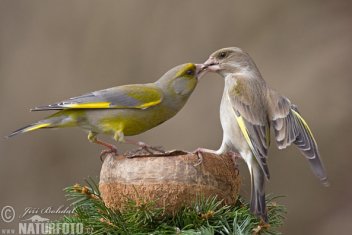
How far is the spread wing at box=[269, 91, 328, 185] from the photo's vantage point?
3.16 metres

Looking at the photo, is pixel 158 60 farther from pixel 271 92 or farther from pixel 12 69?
pixel 271 92

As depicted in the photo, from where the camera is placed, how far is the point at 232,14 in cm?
577

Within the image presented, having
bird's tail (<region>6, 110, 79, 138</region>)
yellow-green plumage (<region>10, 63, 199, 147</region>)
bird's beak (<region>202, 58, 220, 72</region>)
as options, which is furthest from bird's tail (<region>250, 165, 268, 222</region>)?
bird's tail (<region>6, 110, 79, 138</region>)

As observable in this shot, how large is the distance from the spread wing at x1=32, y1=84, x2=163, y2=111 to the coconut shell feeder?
70 centimetres

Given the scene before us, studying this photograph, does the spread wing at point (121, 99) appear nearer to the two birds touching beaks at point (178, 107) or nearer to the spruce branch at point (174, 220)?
the two birds touching beaks at point (178, 107)

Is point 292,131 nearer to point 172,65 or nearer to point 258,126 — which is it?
point 258,126

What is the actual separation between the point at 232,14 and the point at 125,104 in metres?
2.48

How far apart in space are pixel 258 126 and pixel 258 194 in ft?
1.51

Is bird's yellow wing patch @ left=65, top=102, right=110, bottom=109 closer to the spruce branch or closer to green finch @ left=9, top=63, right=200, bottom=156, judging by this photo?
green finch @ left=9, top=63, right=200, bottom=156

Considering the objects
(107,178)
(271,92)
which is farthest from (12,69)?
(107,178)

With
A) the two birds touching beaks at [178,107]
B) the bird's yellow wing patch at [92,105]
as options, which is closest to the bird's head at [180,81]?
the two birds touching beaks at [178,107]

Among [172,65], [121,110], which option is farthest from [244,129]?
[172,65]

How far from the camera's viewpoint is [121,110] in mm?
3510

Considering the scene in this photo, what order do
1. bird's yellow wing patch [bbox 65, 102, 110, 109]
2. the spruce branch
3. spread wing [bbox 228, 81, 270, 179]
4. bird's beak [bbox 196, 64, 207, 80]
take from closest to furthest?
the spruce branch < spread wing [bbox 228, 81, 270, 179] < bird's yellow wing patch [bbox 65, 102, 110, 109] < bird's beak [bbox 196, 64, 207, 80]
